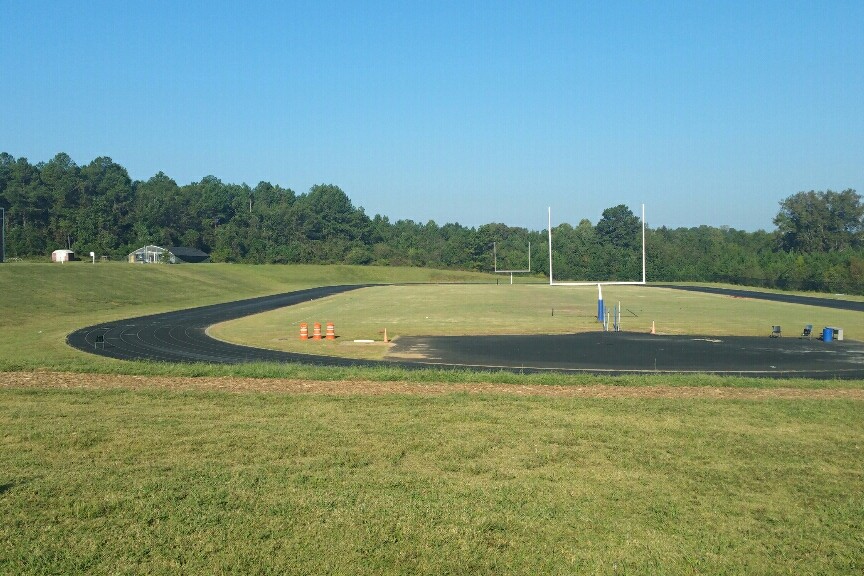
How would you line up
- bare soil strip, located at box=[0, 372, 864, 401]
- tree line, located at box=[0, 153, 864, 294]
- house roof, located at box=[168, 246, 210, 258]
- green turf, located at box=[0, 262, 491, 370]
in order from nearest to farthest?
bare soil strip, located at box=[0, 372, 864, 401] < green turf, located at box=[0, 262, 491, 370] < tree line, located at box=[0, 153, 864, 294] < house roof, located at box=[168, 246, 210, 258]

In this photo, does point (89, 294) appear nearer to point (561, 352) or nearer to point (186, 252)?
point (561, 352)

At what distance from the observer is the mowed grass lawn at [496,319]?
48438 millimetres

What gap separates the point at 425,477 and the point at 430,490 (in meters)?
0.80

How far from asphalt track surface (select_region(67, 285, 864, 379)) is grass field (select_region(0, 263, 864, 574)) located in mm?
6816

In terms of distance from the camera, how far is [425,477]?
13656 millimetres

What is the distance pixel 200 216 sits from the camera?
199750mm

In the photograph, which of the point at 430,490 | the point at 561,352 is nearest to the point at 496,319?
the point at 561,352

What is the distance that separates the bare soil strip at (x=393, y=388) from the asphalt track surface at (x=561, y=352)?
21.0ft

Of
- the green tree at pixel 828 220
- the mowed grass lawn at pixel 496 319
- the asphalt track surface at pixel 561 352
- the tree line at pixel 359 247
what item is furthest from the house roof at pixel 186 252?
the green tree at pixel 828 220

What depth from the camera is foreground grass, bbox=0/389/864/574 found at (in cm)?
1010

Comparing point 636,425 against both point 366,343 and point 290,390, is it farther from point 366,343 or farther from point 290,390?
point 366,343

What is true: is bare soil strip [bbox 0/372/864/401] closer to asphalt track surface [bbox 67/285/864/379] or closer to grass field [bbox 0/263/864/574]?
grass field [bbox 0/263/864/574]

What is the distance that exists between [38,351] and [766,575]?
1495 inches

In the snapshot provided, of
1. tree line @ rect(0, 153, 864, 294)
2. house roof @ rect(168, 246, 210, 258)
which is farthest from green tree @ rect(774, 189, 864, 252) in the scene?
house roof @ rect(168, 246, 210, 258)
